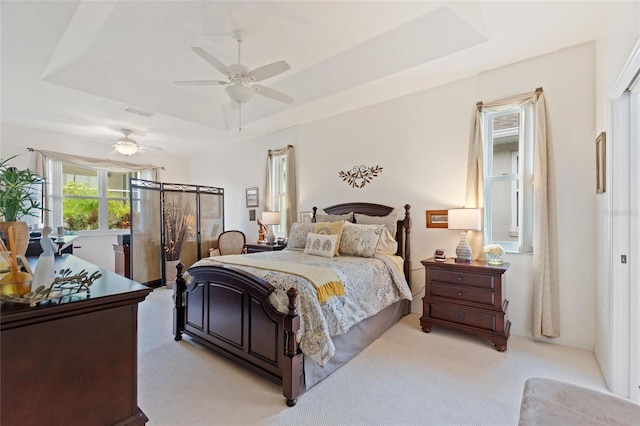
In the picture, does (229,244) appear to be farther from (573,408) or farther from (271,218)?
(573,408)

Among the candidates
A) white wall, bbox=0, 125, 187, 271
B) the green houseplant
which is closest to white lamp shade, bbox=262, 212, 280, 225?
white wall, bbox=0, 125, 187, 271

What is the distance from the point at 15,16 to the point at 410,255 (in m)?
4.54

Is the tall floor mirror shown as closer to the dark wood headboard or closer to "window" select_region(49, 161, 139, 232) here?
"window" select_region(49, 161, 139, 232)

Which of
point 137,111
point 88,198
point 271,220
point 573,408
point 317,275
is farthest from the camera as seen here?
point 88,198

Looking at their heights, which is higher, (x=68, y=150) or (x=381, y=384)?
(x=68, y=150)

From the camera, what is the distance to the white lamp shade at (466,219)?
3.02 metres

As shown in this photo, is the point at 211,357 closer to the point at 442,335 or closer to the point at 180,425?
the point at 180,425

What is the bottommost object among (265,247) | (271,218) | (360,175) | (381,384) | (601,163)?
(381,384)

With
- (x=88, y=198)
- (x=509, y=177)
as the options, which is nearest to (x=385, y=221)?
(x=509, y=177)

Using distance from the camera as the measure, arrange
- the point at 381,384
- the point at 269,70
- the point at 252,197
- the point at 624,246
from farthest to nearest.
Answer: the point at 252,197, the point at 269,70, the point at 381,384, the point at 624,246

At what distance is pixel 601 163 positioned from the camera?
2.41m

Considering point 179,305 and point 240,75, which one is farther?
point 179,305

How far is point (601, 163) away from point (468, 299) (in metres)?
1.61

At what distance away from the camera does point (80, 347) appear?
109 cm
